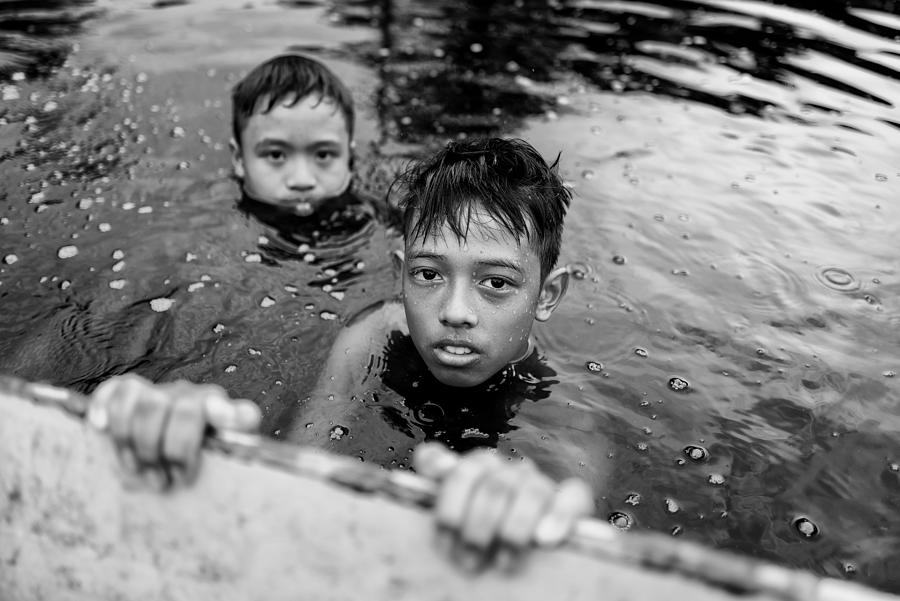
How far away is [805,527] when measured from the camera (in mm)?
2662

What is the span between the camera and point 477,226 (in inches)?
111

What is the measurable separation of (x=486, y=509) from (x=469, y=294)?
1523mm

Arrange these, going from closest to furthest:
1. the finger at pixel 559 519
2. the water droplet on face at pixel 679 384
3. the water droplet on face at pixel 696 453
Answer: the finger at pixel 559 519 → the water droplet on face at pixel 696 453 → the water droplet on face at pixel 679 384

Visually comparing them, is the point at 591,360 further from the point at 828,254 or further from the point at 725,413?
the point at 828,254

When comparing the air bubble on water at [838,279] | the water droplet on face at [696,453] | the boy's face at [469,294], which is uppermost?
the boy's face at [469,294]

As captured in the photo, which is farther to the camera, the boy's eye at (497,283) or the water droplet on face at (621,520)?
the boy's eye at (497,283)

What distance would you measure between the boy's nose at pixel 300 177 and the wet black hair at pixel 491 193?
1.61 meters

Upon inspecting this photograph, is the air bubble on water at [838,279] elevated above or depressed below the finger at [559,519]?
below

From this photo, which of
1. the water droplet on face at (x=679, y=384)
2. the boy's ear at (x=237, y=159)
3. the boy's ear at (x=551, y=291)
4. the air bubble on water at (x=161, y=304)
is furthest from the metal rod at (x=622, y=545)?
the boy's ear at (x=237, y=159)

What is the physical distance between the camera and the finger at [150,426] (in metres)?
1.50

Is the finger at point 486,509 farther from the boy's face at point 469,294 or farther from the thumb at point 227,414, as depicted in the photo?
the boy's face at point 469,294

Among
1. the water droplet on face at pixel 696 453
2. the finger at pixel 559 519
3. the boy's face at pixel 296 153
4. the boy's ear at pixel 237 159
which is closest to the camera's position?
the finger at pixel 559 519

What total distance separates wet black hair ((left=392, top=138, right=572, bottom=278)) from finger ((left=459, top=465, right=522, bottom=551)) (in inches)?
61.5

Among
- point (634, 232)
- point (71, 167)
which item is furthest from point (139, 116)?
point (634, 232)
